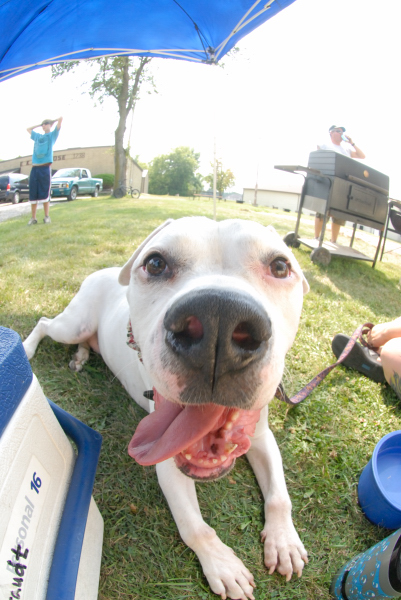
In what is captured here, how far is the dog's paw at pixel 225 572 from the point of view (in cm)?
146

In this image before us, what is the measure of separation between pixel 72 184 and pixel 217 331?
24.1 metres

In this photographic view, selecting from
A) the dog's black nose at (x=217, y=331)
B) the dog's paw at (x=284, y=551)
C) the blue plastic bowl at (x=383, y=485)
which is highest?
the dog's black nose at (x=217, y=331)

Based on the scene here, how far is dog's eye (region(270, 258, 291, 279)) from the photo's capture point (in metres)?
1.67

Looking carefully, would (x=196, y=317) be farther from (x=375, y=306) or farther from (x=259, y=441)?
(x=375, y=306)

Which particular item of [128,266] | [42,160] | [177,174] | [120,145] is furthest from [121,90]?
[177,174]

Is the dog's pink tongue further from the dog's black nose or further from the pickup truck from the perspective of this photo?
the pickup truck

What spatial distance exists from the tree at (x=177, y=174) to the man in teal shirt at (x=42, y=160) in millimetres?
68549

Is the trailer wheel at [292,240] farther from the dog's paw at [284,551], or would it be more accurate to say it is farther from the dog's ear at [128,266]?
the dog's paw at [284,551]

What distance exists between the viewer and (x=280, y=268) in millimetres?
1692

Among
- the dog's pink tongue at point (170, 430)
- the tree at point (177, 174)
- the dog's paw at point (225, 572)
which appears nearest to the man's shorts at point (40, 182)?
the dog's pink tongue at point (170, 430)

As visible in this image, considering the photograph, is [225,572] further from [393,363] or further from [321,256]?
[321,256]

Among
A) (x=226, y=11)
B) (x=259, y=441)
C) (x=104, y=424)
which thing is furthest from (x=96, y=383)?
(x=226, y=11)

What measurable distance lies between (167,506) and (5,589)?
41.9 inches

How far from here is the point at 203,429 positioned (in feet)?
4.27
